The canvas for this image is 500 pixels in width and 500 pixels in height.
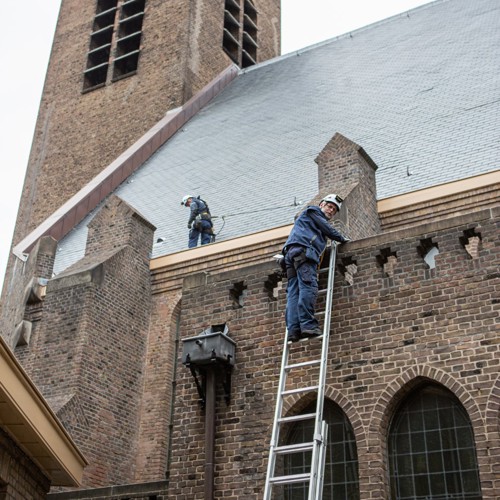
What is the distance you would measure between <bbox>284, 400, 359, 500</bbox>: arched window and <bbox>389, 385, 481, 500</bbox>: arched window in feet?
1.35

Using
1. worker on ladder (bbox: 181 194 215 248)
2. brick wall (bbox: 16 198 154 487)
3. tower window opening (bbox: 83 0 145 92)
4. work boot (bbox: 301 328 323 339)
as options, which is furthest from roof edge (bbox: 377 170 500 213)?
tower window opening (bbox: 83 0 145 92)

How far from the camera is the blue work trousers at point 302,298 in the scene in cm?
823

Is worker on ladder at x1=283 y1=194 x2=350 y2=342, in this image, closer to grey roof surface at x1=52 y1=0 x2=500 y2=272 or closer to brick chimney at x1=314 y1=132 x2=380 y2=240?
brick chimney at x1=314 y1=132 x2=380 y2=240

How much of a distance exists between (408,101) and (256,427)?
1170 cm

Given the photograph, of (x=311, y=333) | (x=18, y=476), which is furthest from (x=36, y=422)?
(x=311, y=333)

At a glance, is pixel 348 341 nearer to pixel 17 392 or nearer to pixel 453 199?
pixel 17 392

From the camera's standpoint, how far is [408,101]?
18.4m

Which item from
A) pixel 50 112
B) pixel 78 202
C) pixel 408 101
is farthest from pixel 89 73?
pixel 408 101

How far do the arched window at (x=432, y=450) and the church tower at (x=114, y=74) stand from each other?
51.9 feet

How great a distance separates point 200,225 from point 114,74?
1235 cm

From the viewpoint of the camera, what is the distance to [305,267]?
8406 mm

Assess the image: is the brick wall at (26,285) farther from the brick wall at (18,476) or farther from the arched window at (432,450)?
the arched window at (432,450)

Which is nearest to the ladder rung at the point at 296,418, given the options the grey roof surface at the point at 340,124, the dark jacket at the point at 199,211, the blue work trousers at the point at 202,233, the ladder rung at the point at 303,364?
the ladder rung at the point at 303,364

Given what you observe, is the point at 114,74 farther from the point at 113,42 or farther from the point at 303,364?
the point at 303,364
